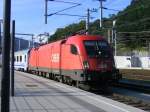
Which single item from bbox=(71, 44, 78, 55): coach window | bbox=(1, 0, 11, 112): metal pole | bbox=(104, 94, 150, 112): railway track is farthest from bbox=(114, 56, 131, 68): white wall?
bbox=(1, 0, 11, 112): metal pole

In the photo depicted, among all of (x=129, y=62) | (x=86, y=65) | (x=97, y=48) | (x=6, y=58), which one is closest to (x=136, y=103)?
(x=86, y=65)

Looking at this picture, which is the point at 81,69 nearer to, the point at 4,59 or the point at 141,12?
the point at 4,59

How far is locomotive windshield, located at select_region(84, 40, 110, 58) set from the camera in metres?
24.3

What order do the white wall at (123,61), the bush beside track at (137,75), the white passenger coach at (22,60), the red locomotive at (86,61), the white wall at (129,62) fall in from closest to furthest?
the red locomotive at (86,61) < the bush beside track at (137,75) < the white passenger coach at (22,60) < the white wall at (129,62) < the white wall at (123,61)

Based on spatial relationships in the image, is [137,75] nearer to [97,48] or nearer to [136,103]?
[97,48]

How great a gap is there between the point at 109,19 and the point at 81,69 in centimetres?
7018

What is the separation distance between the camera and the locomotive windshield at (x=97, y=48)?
79.7 feet

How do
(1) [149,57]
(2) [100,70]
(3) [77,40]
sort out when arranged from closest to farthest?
(2) [100,70]
(3) [77,40]
(1) [149,57]

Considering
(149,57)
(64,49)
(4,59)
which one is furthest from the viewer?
(149,57)

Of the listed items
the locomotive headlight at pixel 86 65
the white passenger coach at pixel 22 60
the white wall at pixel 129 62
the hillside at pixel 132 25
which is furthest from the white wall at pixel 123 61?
the locomotive headlight at pixel 86 65

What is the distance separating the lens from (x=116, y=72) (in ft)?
78.4

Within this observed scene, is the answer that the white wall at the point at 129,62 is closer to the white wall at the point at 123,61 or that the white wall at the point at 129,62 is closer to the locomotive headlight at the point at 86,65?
the white wall at the point at 123,61

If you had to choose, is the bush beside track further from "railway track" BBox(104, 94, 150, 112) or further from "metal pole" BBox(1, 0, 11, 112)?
"metal pole" BBox(1, 0, 11, 112)

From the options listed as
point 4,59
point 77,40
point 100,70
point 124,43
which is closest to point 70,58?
point 77,40
